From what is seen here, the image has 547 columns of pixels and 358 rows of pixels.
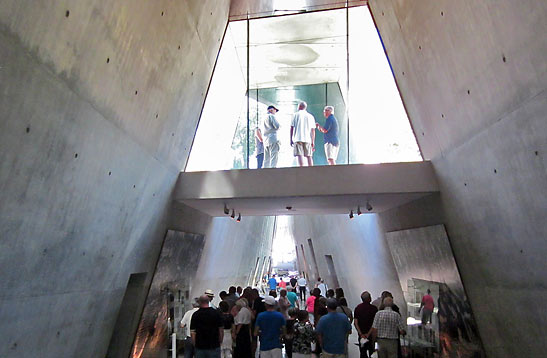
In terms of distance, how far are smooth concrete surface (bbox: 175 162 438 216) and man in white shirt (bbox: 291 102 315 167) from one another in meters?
0.41

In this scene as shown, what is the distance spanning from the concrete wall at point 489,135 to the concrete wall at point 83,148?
310 centimetres

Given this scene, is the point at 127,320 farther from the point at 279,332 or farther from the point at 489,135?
the point at 489,135

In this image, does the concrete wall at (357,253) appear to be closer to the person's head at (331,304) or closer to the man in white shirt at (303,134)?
the man in white shirt at (303,134)

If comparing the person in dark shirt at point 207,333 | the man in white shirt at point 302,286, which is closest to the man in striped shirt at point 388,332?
the person in dark shirt at point 207,333

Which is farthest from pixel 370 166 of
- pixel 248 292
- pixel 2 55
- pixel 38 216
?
pixel 2 55

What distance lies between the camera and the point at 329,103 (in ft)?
26.7

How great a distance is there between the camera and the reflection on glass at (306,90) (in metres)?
7.30

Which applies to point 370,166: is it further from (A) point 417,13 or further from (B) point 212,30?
(B) point 212,30

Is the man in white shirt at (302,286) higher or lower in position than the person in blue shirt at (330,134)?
lower

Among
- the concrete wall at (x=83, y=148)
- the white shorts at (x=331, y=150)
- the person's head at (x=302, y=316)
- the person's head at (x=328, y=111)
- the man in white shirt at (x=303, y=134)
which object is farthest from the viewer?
the person's head at (x=328, y=111)

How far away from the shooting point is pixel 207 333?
5.27 m

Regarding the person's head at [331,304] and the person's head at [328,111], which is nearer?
the person's head at [331,304]

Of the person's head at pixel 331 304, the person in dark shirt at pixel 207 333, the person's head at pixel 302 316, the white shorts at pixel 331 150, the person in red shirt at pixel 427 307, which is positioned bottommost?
the person in dark shirt at pixel 207 333

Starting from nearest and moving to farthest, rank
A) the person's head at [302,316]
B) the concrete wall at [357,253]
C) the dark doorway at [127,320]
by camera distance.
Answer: the person's head at [302,316]
the dark doorway at [127,320]
the concrete wall at [357,253]
